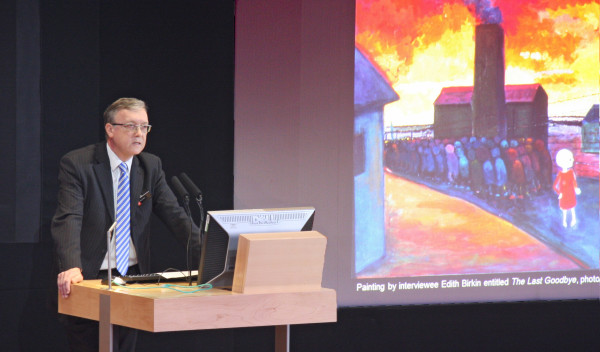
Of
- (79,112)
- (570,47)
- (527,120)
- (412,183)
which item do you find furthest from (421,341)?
(79,112)

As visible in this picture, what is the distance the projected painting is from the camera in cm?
502

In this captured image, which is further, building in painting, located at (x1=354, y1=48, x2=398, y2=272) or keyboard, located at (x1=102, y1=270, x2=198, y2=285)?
building in painting, located at (x1=354, y1=48, x2=398, y2=272)

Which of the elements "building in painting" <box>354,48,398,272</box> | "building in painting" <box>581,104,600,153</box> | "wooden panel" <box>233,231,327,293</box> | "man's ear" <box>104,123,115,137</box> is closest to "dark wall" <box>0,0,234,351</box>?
"building in painting" <box>354,48,398,272</box>

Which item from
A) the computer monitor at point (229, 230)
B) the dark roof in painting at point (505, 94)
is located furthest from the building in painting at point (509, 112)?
the computer monitor at point (229, 230)

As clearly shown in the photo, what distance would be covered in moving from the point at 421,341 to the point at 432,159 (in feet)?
3.96

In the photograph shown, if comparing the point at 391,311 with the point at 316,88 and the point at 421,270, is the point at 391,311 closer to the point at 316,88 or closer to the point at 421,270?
the point at 421,270

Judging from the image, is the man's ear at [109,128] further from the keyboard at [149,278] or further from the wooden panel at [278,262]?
the wooden panel at [278,262]

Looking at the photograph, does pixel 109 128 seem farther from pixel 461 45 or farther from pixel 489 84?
pixel 489 84

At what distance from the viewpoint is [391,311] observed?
16.9 feet

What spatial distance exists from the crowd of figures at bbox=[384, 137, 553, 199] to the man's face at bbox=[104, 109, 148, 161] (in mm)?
2051

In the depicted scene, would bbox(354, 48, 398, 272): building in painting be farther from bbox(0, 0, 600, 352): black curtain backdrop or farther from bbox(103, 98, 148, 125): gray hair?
bbox(103, 98, 148, 125): gray hair

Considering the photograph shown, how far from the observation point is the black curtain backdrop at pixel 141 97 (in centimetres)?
444

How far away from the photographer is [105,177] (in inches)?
139

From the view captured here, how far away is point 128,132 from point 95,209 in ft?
1.22
